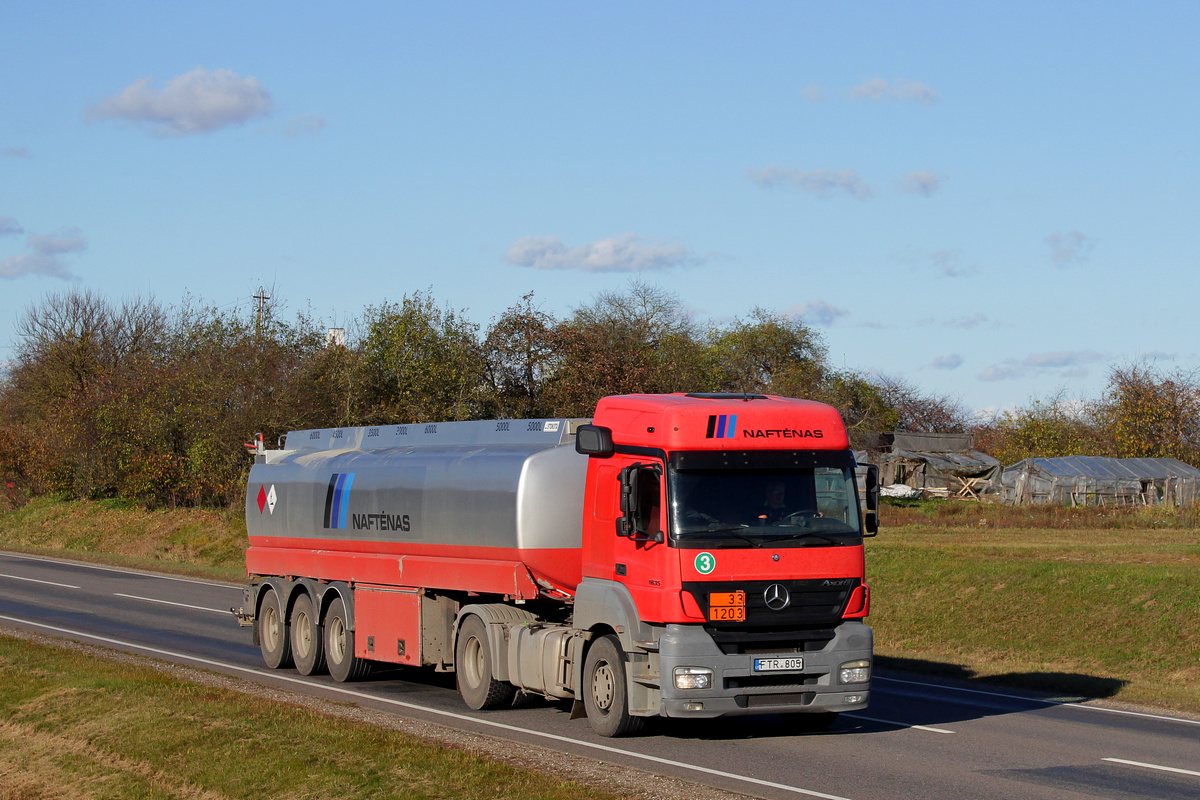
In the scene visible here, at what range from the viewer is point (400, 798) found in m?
9.10

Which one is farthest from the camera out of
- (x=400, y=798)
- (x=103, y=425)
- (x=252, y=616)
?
(x=103, y=425)

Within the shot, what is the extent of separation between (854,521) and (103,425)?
143 feet

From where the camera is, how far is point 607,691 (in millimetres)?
12070

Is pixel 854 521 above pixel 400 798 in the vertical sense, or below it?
above

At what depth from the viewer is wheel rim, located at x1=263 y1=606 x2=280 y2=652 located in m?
18.6

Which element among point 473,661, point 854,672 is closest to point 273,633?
point 473,661

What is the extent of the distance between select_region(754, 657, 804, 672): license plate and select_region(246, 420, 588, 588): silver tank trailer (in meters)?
2.84

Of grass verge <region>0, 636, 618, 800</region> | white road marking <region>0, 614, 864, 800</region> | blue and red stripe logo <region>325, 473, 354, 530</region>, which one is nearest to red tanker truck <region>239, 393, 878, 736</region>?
white road marking <region>0, 614, 864, 800</region>

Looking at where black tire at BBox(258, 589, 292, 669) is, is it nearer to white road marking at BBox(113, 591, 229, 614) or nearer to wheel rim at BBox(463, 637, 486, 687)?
wheel rim at BBox(463, 637, 486, 687)

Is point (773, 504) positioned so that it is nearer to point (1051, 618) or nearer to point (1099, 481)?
point (1051, 618)

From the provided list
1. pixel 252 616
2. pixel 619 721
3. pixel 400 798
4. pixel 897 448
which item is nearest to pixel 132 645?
pixel 252 616

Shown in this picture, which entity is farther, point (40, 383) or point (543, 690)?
point (40, 383)

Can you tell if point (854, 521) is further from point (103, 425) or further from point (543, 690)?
point (103, 425)

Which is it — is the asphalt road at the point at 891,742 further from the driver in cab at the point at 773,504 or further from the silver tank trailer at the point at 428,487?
the driver in cab at the point at 773,504
